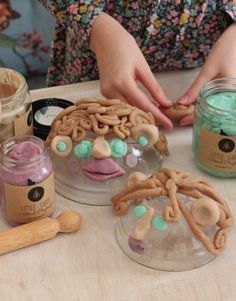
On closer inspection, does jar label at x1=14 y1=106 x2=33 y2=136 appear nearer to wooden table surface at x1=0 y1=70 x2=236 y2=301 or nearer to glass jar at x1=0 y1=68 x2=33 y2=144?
glass jar at x1=0 y1=68 x2=33 y2=144

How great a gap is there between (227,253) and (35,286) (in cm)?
20

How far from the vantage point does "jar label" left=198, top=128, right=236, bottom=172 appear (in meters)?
0.71

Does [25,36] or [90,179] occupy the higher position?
[90,179]

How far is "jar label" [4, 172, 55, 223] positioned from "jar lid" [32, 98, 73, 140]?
0.42 feet

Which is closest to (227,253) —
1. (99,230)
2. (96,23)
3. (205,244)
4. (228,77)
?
(205,244)

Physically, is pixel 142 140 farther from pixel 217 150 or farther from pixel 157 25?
pixel 157 25

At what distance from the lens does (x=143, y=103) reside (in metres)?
0.77

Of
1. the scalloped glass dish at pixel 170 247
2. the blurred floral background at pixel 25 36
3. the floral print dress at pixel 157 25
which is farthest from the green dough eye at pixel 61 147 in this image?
the blurred floral background at pixel 25 36

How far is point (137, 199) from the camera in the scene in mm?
638

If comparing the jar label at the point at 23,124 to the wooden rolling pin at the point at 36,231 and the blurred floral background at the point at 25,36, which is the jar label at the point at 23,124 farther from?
the blurred floral background at the point at 25,36

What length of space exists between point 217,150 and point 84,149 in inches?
6.2

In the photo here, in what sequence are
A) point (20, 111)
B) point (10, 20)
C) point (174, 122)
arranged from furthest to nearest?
point (10, 20)
point (174, 122)
point (20, 111)

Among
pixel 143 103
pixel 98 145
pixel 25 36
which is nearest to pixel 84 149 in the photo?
pixel 98 145

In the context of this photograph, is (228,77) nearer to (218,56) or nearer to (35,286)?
(218,56)
